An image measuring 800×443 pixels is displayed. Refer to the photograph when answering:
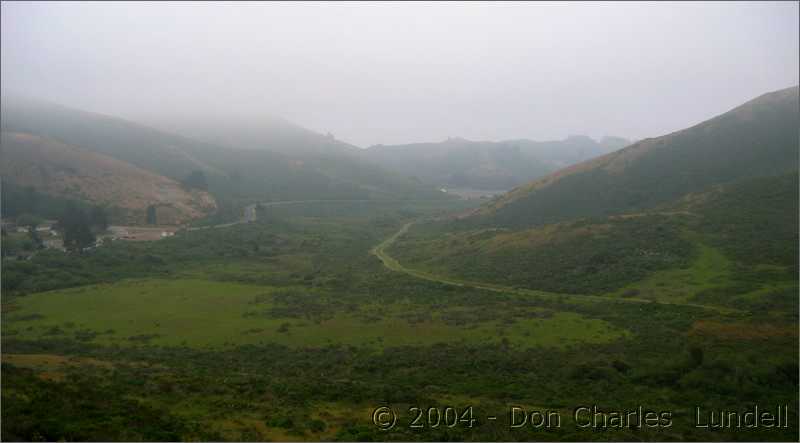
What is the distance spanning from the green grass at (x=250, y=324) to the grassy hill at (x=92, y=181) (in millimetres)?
43275

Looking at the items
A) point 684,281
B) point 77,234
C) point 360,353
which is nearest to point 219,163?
point 77,234

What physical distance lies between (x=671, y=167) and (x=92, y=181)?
10036 cm

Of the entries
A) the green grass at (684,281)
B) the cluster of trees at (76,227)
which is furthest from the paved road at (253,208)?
the green grass at (684,281)

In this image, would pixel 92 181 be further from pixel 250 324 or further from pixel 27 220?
pixel 250 324

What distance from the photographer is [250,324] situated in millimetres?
39438

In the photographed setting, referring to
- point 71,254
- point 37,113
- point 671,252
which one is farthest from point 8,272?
point 37,113

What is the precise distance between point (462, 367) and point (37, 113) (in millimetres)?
151391

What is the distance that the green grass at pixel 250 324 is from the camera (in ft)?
113

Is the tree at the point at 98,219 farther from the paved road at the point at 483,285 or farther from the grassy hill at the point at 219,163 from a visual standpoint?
the grassy hill at the point at 219,163

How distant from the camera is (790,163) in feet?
233

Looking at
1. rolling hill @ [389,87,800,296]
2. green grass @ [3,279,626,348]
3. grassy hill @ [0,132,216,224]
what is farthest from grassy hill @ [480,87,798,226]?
grassy hill @ [0,132,216,224]

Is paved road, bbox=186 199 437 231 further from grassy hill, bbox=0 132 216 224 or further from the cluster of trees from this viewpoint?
the cluster of trees

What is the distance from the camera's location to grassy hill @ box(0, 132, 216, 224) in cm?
8412

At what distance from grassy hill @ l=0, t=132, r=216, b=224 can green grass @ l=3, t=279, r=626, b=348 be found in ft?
142
